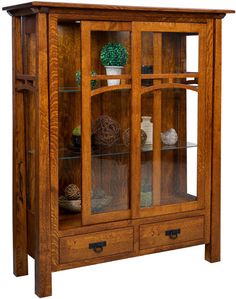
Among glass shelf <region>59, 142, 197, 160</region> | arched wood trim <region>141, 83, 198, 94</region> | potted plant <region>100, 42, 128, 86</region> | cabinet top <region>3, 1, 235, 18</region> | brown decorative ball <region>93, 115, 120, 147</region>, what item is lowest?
glass shelf <region>59, 142, 197, 160</region>

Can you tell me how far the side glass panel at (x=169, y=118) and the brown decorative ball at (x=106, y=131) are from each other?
0.60 ft

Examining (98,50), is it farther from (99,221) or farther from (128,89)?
(99,221)

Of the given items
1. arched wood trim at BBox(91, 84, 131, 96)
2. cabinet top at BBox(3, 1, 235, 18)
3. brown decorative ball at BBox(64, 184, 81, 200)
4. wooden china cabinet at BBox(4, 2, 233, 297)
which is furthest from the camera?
brown decorative ball at BBox(64, 184, 81, 200)

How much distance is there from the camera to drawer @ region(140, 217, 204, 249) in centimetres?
432

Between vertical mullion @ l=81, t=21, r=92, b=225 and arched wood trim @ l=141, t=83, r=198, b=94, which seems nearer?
vertical mullion @ l=81, t=21, r=92, b=225

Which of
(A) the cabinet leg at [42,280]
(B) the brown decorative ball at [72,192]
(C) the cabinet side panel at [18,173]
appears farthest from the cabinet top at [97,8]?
(A) the cabinet leg at [42,280]

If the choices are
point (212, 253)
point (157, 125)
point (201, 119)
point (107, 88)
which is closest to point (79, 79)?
point (107, 88)

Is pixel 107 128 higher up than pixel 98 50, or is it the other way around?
pixel 98 50

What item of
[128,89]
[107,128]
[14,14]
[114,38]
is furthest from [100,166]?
[14,14]

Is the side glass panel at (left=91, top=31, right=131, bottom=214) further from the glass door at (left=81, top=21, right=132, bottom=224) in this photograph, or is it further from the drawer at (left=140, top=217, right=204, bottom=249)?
the drawer at (left=140, top=217, right=204, bottom=249)

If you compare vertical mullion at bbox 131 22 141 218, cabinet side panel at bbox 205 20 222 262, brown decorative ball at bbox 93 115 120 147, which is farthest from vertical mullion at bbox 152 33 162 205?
cabinet side panel at bbox 205 20 222 262

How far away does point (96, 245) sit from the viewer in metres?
4.14

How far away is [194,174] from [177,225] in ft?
1.25

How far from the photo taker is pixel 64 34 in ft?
13.5
